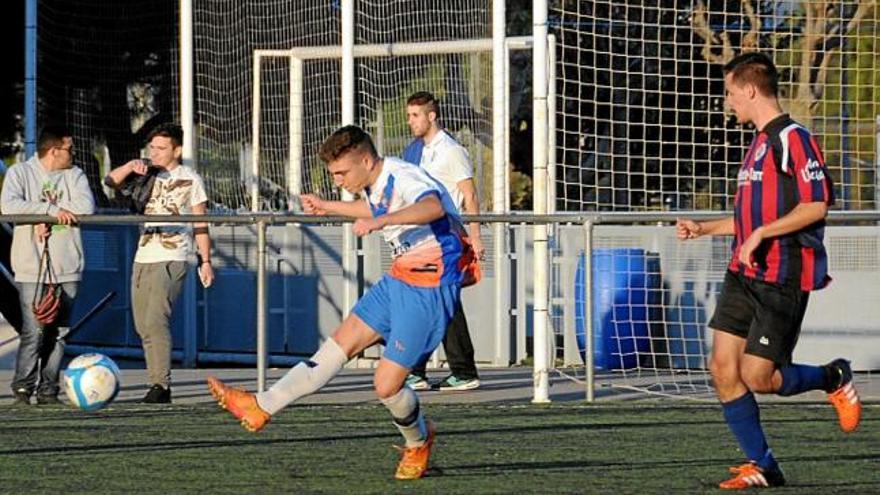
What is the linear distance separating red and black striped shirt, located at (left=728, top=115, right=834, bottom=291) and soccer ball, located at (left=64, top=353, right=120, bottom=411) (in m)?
3.92

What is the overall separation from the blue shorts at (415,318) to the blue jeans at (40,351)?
4.75m

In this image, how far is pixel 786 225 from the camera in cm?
824

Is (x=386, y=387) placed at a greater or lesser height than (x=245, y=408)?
greater

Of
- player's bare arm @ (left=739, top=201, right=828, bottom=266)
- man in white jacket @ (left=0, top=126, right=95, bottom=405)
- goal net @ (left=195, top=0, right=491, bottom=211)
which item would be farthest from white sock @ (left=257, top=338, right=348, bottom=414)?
goal net @ (left=195, top=0, right=491, bottom=211)

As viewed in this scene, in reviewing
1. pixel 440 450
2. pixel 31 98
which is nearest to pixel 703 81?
pixel 31 98

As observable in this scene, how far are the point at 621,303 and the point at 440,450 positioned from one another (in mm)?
6800

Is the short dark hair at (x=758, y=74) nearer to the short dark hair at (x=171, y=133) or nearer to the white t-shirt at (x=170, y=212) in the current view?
the short dark hair at (x=171, y=133)

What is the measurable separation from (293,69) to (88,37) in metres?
4.29

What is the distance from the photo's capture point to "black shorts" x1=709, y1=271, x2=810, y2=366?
841cm

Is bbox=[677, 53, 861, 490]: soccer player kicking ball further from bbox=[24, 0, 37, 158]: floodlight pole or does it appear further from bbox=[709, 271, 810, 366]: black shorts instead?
bbox=[24, 0, 37, 158]: floodlight pole

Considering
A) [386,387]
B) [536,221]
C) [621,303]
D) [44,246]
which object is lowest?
[386,387]

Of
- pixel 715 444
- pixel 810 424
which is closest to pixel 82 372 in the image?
pixel 715 444

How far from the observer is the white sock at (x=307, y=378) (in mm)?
9117

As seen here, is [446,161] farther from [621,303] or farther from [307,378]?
[307,378]
